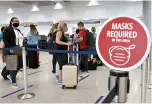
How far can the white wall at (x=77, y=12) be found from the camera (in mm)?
10023

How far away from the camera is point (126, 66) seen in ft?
3.74

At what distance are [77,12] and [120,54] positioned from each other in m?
10.7

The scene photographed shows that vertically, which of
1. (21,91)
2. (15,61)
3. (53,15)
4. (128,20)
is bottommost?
(21,91)

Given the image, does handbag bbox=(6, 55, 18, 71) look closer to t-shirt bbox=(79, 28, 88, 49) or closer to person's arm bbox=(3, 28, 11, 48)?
person's arm bbox=(3, 28, 11, 48)

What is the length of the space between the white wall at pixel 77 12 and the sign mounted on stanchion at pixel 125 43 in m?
8.60

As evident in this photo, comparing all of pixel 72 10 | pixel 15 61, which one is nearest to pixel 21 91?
pixel 15 61

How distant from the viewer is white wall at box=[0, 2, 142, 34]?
1002 cm

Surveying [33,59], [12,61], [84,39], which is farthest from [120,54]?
[33,59]

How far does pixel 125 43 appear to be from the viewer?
3.70 ft

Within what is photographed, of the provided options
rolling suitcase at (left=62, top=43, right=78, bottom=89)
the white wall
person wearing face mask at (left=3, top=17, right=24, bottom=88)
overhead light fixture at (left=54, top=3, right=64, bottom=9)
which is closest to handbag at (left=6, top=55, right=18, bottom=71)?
person wearing face mask at (left=3, top=17, right=24, bottom=88)

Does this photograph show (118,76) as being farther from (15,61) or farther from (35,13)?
(35,13)

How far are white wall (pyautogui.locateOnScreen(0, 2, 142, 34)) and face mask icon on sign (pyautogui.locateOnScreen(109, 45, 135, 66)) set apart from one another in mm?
8641

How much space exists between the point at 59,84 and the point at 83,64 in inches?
59.1

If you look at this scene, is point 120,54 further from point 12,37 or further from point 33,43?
point 33,43
